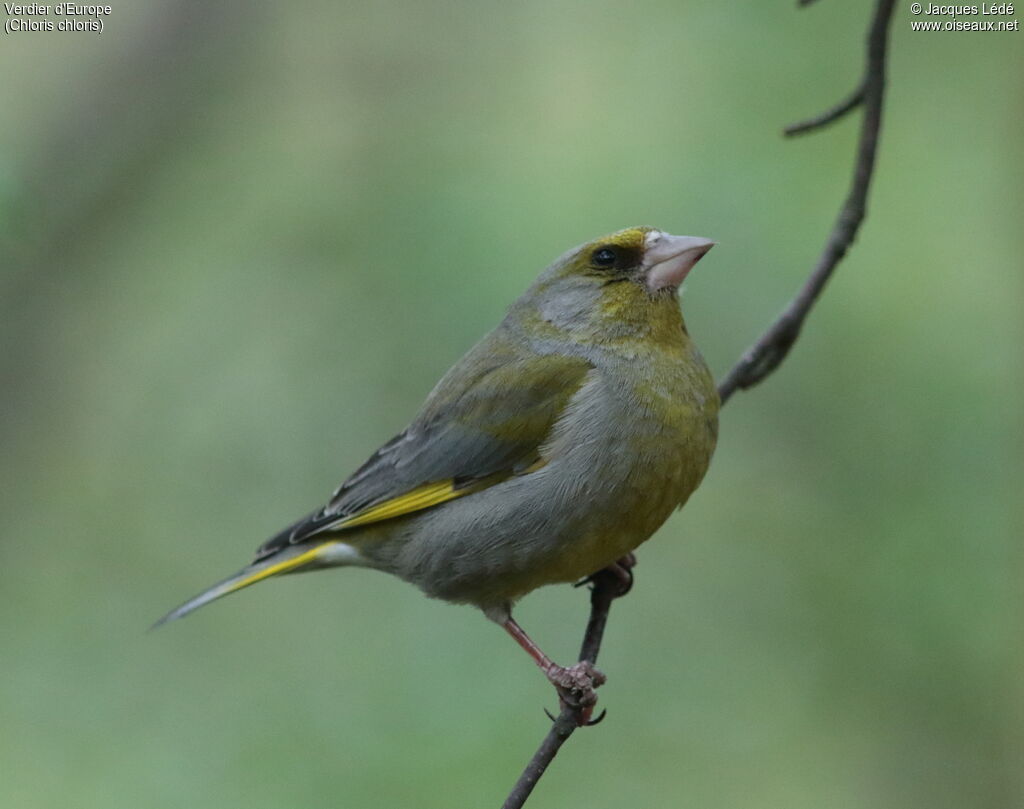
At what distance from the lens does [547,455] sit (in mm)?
4160

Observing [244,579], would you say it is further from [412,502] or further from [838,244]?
[838,244]

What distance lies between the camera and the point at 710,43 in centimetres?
709

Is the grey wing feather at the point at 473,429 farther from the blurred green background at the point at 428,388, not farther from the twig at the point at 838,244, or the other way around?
the blurred green background at the point at 428,388

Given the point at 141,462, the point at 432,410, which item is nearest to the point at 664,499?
the point at 432,410

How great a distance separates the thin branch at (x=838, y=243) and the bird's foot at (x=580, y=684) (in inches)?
42.6

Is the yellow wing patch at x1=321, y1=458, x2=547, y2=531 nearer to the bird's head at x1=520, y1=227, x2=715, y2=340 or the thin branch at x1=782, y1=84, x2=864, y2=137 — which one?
the bird's head at x1=520, y1=227, x2=715, y2=340

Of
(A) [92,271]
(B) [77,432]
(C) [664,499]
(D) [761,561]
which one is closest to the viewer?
(C) [664,499]

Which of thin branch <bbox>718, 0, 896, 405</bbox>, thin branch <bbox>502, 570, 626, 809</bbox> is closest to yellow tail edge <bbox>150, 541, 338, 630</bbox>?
thin branch <bbox>502, 570, 626, 809</bbox>

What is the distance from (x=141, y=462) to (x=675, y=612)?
10.4ft

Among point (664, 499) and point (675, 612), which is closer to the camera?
point (664, 499)

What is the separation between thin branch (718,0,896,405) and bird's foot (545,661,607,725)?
108 cm

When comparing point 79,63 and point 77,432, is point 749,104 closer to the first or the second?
point 79,63

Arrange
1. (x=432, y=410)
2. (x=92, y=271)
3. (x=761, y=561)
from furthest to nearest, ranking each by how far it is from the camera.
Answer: (x=92, y=271) → (x=761, y=561) → (x=432, y=410)

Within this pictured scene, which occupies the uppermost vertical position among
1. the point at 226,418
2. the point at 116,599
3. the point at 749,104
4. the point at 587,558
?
the point at 749,104
